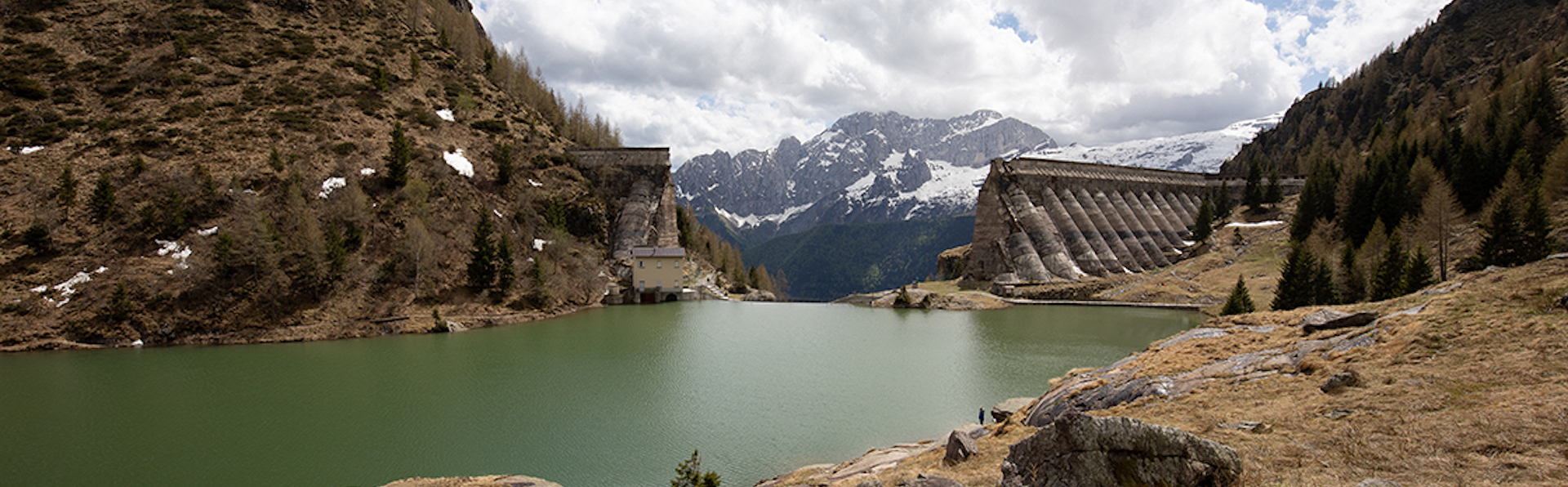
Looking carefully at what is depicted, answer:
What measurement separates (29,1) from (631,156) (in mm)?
60343

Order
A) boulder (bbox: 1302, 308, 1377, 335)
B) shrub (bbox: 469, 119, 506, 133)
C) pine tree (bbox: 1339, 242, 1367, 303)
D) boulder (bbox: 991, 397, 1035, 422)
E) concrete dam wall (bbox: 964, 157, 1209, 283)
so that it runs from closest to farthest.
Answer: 1. boulder (bbox: 1302, 308, 1377, 335)
2. boulder (bbox: 991, 397, 1035, 422)
3. pine tree (bbox: 1339, 242, 1367, 303)
4. shrub (bbox: 469, 119, 506, 133)
5. concrete dam wall (bbox: 964, 157, 1209, 283)

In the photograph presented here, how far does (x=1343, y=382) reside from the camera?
10.4 meters

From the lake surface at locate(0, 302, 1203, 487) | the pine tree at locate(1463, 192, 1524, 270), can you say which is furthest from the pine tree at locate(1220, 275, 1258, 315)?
the pine tree at locate(1463, 192, 1524, 270)

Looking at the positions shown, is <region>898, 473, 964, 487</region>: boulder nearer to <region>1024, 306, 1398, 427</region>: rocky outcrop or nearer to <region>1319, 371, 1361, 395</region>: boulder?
<region>1024, 306, 1398, 427</region>: rocky outcrop

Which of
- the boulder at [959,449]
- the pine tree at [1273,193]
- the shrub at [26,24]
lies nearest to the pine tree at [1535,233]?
the boulder at [959,449]

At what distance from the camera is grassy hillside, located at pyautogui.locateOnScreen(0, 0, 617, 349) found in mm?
37500

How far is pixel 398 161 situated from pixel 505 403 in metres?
38.6

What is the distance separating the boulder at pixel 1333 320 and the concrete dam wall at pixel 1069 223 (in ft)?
167

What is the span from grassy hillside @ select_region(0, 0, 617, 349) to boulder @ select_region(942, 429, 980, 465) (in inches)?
1601

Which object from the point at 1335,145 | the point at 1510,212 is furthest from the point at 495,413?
the point at 1335,145

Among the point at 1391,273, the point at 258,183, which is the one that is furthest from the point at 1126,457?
the point at 258,183

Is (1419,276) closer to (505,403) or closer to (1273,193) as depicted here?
(505,403)

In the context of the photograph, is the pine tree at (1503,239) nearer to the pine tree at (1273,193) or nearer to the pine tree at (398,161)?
the pine tree at (1273,193)

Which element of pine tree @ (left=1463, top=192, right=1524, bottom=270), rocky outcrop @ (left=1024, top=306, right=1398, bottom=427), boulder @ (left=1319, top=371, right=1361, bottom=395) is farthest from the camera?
pine tree @ (left=1463, top=192, right=1524, bottom=270)
